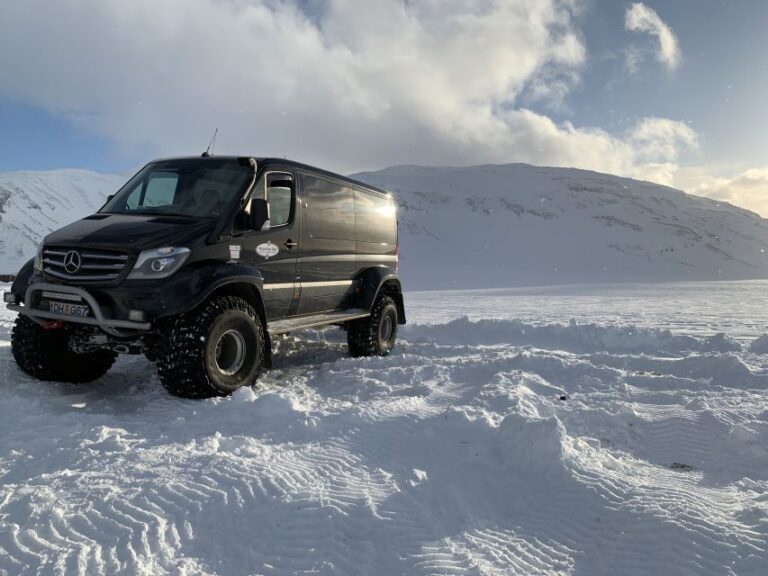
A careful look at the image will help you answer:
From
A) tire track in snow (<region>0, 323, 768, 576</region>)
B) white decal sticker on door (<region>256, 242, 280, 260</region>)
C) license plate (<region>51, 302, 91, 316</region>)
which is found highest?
white decal sticker on door (<region>256, 242, 280, 260</region>)

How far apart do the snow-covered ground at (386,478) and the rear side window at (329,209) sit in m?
1.93

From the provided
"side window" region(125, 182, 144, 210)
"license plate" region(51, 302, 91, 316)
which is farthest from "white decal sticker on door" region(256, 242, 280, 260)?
"license plate" region(51, 302, 91, 316)

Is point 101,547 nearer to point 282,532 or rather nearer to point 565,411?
point 282,532

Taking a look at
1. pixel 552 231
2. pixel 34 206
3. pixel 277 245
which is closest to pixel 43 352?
pixel 277 245

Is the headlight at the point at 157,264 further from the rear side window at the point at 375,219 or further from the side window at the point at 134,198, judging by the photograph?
the rear side window at the point at 375,219

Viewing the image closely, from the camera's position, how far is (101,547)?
7.71 feet

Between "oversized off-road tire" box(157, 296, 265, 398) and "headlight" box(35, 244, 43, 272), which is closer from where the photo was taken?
"oversized off-road tire" box(157, 296, 265, 398)

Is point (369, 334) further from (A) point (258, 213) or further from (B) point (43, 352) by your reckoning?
(B) point (43, 352)

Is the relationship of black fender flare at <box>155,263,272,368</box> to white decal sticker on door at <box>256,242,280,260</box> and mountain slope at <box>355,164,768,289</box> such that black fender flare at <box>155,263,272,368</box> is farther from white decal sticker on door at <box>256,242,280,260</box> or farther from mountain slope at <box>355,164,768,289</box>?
mountain slope at <box>355,164,768,289</box>

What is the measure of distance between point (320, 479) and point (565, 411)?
248 cm

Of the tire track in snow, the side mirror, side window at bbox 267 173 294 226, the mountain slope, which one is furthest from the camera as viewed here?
the mountain slope

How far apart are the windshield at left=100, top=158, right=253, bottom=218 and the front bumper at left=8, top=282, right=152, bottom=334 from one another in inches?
46.3

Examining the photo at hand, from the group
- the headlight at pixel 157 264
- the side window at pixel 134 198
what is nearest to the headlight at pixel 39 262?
the side window at pixel 134 198

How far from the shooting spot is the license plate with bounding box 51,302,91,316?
14.9 feet
